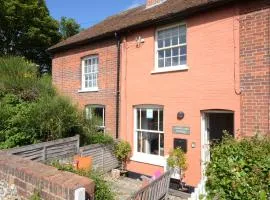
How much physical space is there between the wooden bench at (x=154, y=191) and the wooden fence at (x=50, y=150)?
3905mm

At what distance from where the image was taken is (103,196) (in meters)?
5.64

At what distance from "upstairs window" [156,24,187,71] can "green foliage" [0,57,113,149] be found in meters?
3.51

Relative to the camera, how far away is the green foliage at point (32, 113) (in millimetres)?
10000

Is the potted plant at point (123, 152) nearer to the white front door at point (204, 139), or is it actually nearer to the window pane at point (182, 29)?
the white front door at point (204, 139)

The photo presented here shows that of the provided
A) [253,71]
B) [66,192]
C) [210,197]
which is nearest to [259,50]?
[253,71]

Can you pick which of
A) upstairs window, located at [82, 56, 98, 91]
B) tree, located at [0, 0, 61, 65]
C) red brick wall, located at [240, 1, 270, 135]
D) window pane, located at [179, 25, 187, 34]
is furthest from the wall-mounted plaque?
tree, located at [0, 0, 61, 65]

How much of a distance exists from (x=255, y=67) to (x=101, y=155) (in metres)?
6.35

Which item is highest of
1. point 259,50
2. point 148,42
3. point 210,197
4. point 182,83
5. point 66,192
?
point 148,42

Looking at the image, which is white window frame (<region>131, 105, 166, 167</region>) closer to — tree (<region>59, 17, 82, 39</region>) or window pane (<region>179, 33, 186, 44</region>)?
window pane (<region>179, 33, 186, 44</region>)

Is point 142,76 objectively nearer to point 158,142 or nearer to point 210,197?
point 158,142

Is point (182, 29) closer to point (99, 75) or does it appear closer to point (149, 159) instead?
point (99, 75)

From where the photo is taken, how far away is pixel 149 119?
11609 millimetres

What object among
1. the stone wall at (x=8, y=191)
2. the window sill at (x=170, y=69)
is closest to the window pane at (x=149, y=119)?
the window sill at (x=170, y=69)

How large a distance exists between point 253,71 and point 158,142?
4.28m
